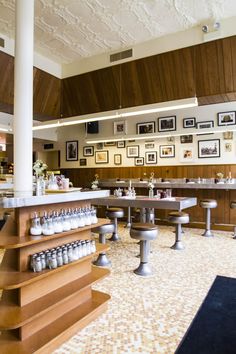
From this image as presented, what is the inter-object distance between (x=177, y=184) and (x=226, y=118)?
2114mm

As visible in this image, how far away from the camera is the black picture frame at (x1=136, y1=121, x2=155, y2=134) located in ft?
26.0

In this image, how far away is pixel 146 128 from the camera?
802cm

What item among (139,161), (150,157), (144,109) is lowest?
(139,161)

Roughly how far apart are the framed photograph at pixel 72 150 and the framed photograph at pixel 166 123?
123 inches

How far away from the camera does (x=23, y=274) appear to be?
6.84 ft

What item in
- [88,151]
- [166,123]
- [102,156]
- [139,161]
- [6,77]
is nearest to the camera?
[6,77]

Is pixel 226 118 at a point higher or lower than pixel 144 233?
higher

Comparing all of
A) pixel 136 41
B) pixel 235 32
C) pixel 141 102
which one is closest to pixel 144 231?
pixel 141 102

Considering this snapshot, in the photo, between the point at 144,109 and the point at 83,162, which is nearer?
the point at 144,109

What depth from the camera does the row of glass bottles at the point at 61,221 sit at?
2.22 metres

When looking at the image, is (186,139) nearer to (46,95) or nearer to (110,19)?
(110,19)

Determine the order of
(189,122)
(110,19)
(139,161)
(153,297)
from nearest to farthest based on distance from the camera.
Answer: (153,297) → (110,19) → (189,122) → (139,161)

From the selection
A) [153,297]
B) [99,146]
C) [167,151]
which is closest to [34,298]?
[153,297]

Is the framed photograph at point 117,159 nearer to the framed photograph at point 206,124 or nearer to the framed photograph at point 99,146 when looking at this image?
the framed photograph at point 99,146
